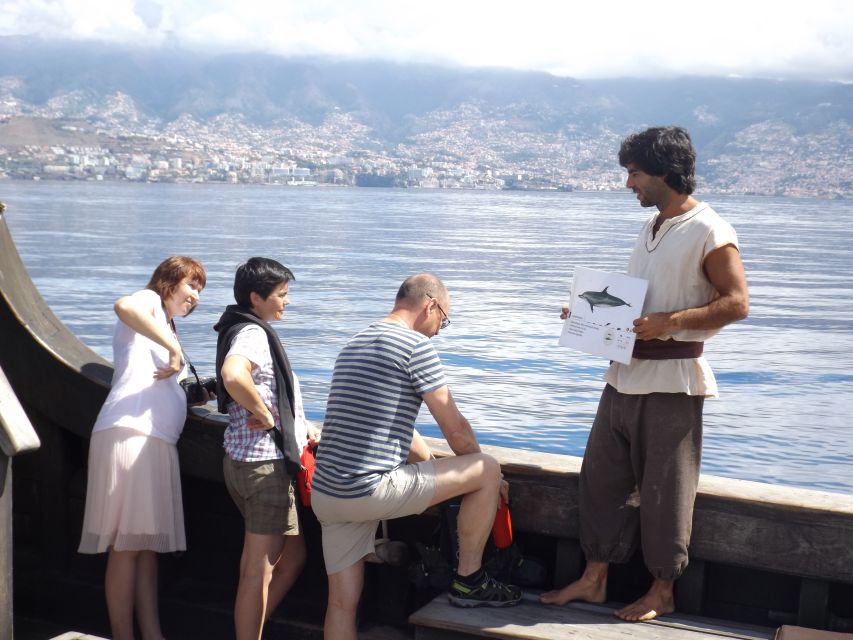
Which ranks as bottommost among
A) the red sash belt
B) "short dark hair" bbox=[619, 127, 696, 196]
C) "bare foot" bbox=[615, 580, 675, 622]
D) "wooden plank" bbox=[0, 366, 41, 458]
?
"bare foot" bbox=[615, 580, 675, 622]

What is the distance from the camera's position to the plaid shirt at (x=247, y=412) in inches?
167

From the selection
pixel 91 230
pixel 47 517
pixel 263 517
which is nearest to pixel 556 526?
pixel 263 517

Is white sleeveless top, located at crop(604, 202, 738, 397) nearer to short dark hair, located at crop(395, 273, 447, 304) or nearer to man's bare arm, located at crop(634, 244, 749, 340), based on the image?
man's bare arm, located at crop(634, 244, 749, 340)

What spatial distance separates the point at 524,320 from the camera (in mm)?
29141

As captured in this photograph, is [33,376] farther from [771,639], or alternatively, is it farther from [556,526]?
[771,639]

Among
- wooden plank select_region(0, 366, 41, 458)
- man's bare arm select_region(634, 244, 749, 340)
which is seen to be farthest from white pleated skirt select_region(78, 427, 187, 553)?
man's bare arm select_region(634, 244, 749, 340)

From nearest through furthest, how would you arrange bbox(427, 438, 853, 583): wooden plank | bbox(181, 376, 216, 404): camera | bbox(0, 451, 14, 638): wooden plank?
bbox(0, 451, 14, 638): wooden plank
bbox(427, 438, 853, 583): wooden plank
bbox(181, 376, 216, 404): camera

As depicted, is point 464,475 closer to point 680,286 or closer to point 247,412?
point 247,412

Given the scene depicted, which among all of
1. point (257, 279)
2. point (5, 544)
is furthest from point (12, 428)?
point (257, 279)

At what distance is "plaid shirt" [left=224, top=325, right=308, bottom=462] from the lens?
4.23m

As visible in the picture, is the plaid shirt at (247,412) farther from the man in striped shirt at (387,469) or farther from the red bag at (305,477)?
the man in striped shirt at (387,469)

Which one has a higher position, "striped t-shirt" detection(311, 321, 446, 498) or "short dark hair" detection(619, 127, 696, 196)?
"short dark hair" detection(619, 127, 696, 196)

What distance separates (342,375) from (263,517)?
611mm

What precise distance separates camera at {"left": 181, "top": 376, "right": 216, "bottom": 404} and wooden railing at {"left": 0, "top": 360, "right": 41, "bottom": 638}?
4.57 ft
